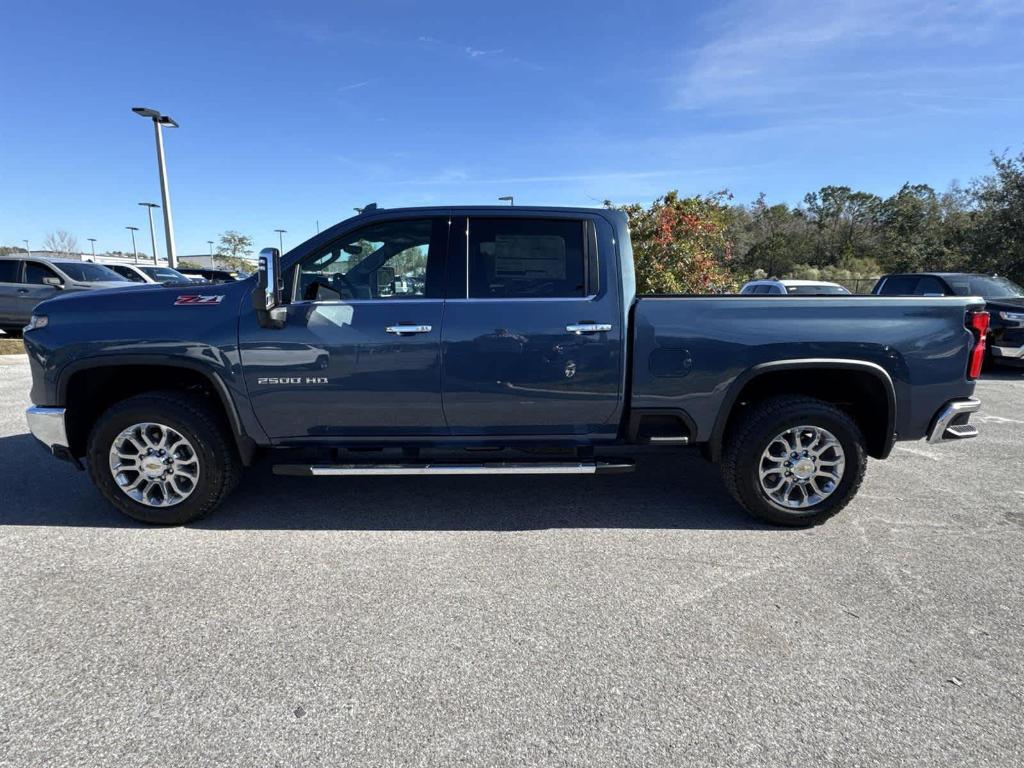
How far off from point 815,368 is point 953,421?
0.95m

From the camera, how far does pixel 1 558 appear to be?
10.4 feet

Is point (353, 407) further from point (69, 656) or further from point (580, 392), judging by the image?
point (69, 656)

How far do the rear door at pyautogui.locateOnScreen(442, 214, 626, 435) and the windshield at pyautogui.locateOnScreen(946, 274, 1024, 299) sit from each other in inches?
375

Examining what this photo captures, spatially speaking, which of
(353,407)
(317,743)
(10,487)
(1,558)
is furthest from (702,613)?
(10,487)

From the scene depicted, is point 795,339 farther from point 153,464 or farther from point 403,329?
point 153,464

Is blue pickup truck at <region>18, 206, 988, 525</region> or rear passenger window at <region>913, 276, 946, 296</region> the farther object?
rear passenger window at <region>913, 276, 946, 296</region>

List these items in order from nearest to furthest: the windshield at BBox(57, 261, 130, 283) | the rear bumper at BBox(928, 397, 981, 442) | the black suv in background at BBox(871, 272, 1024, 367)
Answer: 1. the rear bumper at BBox(928, 397, 981, 442)
2. the black suv in background at BBox(871, 272, 1024, 367)
3. the windshield at BBox(57, 261, 130, 283)

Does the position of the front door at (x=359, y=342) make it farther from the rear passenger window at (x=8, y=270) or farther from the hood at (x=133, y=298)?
the rear passenger window at (x=8, y=270)

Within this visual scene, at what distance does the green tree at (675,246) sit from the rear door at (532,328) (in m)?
9.61

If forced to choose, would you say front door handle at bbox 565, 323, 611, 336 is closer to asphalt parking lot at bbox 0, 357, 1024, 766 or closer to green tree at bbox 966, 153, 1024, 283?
asphalt parking lot at bbox 0, 357, 1024, 766

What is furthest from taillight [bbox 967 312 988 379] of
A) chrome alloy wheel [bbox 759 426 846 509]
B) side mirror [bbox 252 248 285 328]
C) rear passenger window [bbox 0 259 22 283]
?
rear passenger window [bbox 0 259 22 283]

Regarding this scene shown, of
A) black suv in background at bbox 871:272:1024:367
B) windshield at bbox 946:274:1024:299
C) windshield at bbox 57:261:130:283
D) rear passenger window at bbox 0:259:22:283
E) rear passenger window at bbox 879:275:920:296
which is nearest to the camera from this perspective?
black suv in background at bbox 871:272:1024:367

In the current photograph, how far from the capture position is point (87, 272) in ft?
41.0

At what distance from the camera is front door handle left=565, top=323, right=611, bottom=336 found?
11.4 feet
